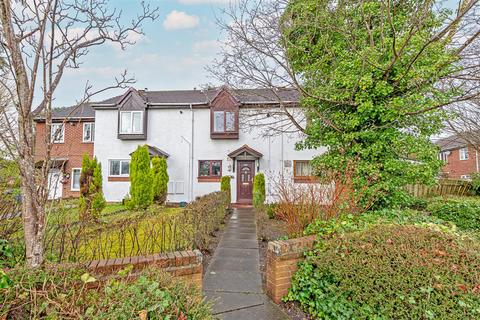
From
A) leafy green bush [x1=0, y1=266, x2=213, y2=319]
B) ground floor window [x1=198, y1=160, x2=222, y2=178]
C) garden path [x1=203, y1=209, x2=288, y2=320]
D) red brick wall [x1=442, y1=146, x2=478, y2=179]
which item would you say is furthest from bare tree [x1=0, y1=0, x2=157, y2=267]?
red brick wall [x1=442, y1=146, x2=478, y2=179]

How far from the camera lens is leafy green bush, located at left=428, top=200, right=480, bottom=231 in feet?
26.5

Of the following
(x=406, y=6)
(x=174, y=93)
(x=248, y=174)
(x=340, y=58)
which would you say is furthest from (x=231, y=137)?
(x=406, y=6)

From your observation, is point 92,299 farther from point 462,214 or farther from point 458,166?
point 458,166

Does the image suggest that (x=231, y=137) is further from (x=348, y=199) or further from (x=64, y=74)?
(x=64, y=74)

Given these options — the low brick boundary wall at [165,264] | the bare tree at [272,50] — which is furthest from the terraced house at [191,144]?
the low brick boundary wall at [165,264]

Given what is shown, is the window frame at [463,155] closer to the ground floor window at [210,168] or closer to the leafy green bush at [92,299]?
the ground floor window at [210,168]

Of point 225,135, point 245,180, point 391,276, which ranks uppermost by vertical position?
point 225,135

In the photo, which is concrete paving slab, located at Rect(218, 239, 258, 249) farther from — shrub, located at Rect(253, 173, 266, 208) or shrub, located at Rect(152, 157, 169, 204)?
shrub, located at Rect(152, 157, 169, 204)

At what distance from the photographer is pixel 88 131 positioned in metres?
18.1

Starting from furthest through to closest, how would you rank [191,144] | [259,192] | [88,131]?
[88,131] < [191,144] < [259,192]

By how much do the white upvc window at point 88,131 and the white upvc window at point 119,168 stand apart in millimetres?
2954

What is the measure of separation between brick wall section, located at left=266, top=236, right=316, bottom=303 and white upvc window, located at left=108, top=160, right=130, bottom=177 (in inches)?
583

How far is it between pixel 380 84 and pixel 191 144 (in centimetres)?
1192

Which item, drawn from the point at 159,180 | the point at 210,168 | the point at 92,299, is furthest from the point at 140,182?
the point at 92,299
